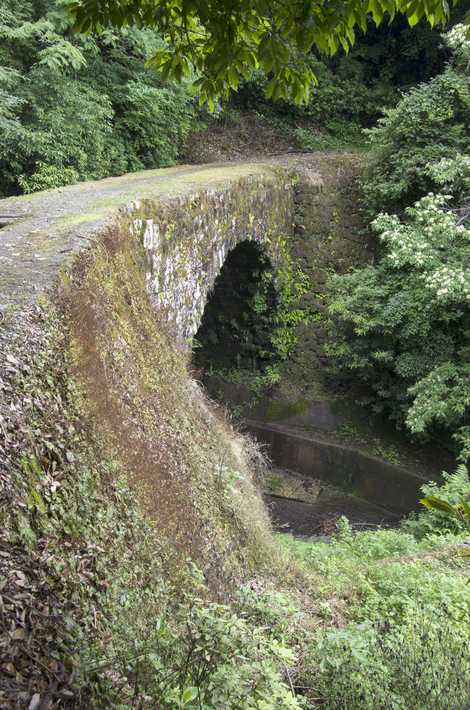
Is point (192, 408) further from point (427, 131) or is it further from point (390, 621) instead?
point (427, 131)

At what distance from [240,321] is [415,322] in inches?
159

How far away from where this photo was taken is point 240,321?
43.1 feet

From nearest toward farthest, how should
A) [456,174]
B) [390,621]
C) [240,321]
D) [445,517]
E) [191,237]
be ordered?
[390,621] < [191,237] < [445,517] < [456,174] < [240,321]

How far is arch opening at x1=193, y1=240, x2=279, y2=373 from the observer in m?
12.5

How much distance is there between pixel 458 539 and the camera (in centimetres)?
689

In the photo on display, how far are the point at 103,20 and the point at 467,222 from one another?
9101mm

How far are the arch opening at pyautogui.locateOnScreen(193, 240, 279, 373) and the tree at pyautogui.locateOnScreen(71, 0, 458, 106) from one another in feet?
30.2

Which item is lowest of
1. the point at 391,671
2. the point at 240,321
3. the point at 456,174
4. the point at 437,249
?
the point at 391,671

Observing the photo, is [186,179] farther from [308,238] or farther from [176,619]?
[176,619]

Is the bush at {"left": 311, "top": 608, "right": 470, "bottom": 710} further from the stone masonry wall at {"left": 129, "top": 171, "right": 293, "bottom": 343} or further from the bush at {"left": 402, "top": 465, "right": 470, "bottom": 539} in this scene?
the bush at {"left": 402, "top": 465, "right": 470, "bottom": 539}

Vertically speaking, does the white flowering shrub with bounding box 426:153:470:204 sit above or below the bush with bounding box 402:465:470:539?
above


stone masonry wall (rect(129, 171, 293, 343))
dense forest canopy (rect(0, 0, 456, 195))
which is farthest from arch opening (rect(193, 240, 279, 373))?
dense forest canopy (rect(0, 0, 456, 195))

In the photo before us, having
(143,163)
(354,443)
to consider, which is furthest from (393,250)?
(143,163)

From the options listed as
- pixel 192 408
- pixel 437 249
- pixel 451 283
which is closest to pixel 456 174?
pixel 437 249
